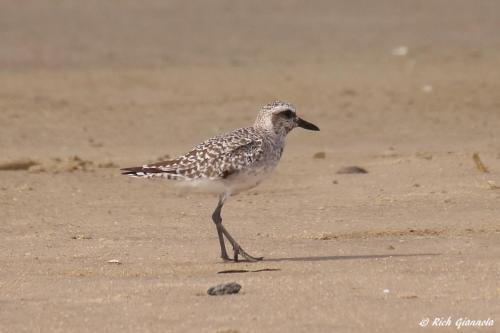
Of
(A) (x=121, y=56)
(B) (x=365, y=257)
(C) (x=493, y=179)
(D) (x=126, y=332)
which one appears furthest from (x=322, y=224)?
(A) (x=121, y=56)

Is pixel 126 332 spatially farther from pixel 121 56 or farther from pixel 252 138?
pixel 121 56

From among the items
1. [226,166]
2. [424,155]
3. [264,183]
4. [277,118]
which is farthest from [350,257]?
[424,155]

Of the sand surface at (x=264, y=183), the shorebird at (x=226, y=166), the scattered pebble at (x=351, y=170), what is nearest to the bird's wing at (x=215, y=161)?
the shorebird at (x=226, y=166)

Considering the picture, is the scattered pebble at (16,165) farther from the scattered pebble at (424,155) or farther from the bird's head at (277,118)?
the bird's head at (277,118)

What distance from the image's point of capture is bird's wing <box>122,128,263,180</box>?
392 inches

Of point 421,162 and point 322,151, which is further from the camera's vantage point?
point 322,151

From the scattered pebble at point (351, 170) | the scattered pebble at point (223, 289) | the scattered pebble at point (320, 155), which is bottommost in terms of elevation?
the scattered pebble at point (320, 155)

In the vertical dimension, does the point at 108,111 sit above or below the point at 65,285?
below

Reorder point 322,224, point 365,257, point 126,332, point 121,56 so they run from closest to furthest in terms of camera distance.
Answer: point 126,332 → point 365,257 → point 322,224 → point 121,56

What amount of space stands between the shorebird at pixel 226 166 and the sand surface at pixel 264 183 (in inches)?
19.7

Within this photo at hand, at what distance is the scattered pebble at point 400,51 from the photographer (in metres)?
25.9

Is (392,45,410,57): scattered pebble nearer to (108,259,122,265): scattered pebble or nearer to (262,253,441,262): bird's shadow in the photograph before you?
(262,253,441,262): bird's shadow

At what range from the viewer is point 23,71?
23062mm

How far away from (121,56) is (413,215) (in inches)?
558
